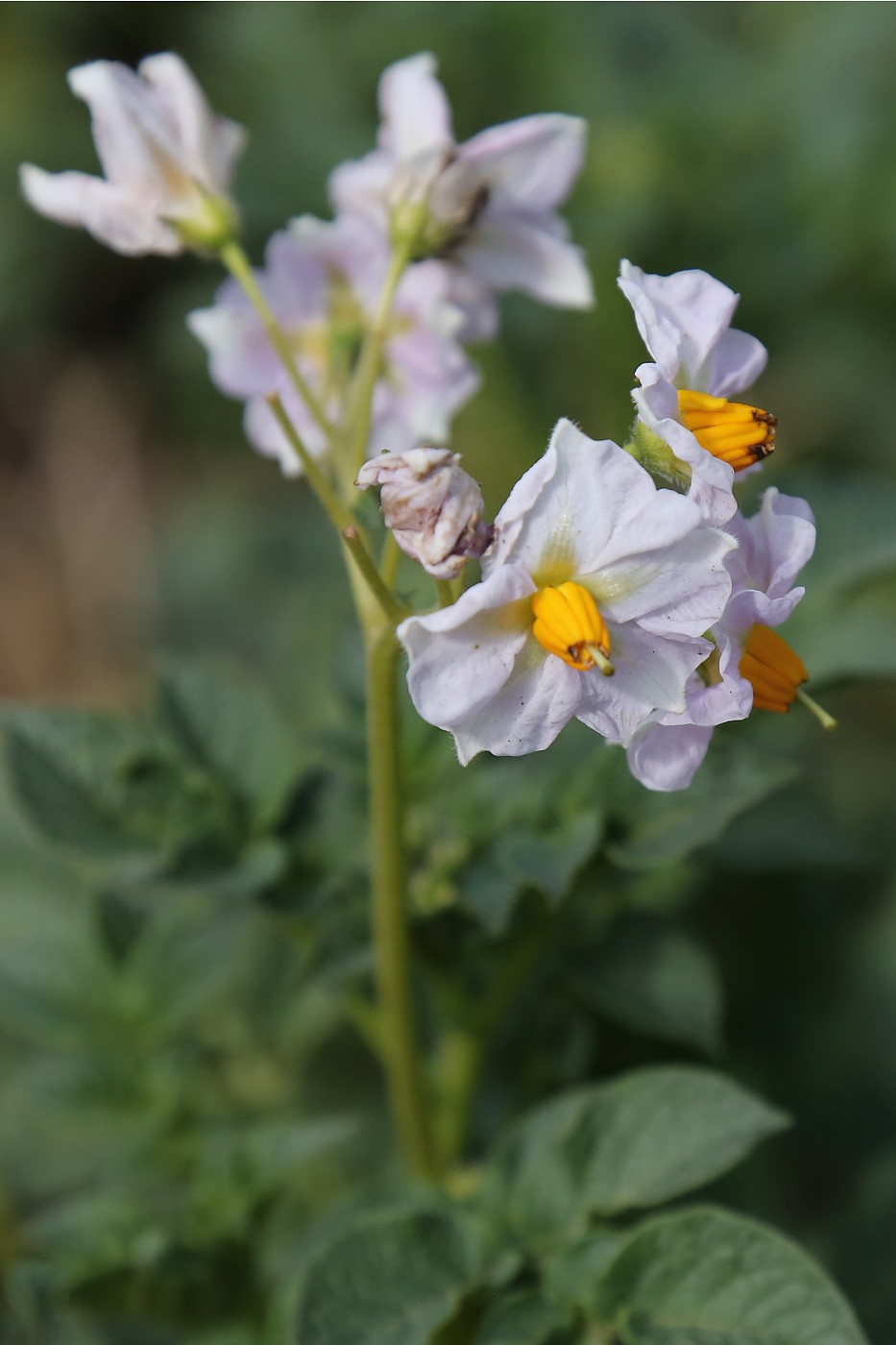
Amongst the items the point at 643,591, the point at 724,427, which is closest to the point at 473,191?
the point at 724,427

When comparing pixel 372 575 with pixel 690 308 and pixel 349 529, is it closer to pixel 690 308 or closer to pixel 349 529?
pixel 349 529

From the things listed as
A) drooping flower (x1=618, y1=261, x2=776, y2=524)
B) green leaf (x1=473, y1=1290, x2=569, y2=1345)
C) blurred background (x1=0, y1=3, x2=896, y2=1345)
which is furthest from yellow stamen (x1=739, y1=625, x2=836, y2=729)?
green leaf (x1=473, y1=1290, x2=569, y2=1345)

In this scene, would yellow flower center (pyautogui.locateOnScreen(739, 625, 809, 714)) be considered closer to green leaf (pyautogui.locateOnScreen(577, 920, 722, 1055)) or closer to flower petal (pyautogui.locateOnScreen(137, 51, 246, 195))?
green leaf (pyautogui.locateOnScreen(577, 920, 722, 1055))

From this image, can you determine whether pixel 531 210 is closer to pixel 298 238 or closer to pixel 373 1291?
pixel 298 238

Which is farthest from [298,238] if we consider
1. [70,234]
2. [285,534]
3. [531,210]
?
[70,234]

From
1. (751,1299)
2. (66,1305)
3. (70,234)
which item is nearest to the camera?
(751,1299)
